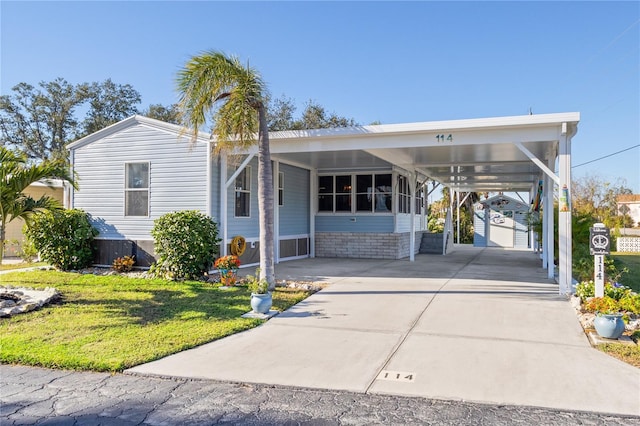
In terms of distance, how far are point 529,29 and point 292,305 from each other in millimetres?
11689

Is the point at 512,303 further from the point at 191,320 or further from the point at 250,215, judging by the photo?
the point at 250,215

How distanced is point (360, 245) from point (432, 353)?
10304 millimetres

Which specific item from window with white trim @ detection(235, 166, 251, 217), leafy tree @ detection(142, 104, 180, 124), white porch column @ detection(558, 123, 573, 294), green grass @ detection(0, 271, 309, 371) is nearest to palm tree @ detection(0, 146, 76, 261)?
green grass @ detection(0, 271, 309, 371)

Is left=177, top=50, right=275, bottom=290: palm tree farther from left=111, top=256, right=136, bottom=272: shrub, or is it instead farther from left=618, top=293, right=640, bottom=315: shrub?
left=618, top=293, right=640, bottom=315: shrub

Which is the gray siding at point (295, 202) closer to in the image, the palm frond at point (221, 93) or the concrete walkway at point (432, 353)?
the palm frond at point (221, 93)

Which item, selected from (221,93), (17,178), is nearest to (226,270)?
(221,93)

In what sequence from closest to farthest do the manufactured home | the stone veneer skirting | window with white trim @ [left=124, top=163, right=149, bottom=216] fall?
1. the manufactured home
2. window with white trim @ [left=124, top=163, right=149, bottom=216]
3. the stone veneer skirting

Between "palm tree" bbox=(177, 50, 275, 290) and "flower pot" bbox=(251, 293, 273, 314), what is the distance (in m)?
1.32

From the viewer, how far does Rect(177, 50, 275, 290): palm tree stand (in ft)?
26.2

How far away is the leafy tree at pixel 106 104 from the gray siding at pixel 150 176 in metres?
20.0

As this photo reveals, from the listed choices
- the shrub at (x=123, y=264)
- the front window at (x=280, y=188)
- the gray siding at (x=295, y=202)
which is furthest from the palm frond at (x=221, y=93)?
the front window at (x=280, y=188)

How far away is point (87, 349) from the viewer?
17.1ft

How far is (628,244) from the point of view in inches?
953

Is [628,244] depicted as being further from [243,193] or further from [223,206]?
[223,206]
